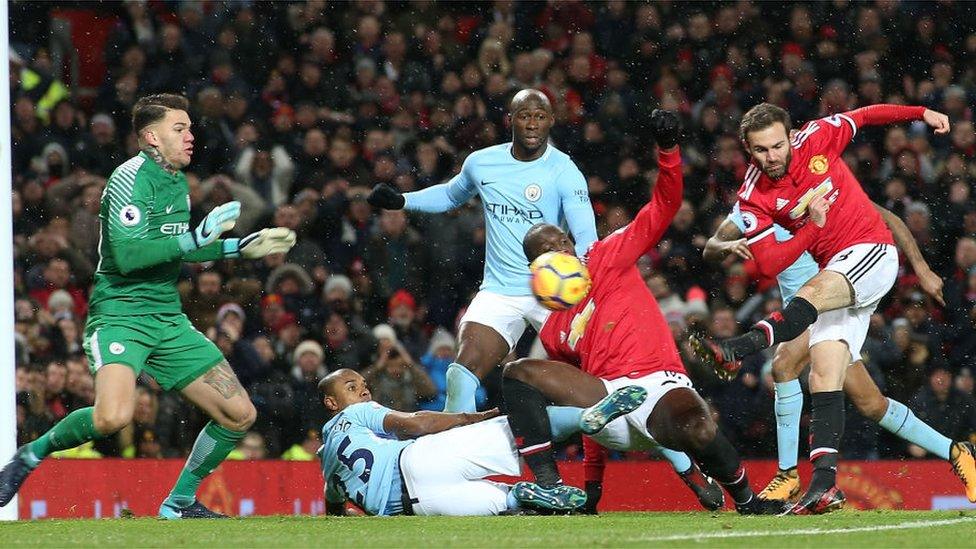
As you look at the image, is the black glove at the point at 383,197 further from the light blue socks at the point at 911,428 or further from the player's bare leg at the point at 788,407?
the light blue socks at the point at 911,428

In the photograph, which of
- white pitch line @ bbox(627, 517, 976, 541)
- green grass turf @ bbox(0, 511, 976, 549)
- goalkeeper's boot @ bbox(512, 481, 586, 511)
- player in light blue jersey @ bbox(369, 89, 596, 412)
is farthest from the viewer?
player in light blue jersey @ bbox(369, 89, 596, 412)

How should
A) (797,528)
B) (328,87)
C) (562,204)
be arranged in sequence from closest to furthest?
(797,528) → (562,204) → (328,87)

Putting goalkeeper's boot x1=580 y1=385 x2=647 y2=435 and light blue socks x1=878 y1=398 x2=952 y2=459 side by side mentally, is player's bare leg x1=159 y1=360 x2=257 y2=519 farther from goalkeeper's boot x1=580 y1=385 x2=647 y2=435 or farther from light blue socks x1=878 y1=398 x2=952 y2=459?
light blue socks x1=878 y1=398 x2=952 y2=459

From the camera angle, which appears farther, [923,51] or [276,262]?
[923,51]

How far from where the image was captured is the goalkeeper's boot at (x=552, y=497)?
7.23m

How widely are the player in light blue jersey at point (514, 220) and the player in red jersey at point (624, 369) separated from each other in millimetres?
945

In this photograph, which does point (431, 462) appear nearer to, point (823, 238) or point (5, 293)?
point (823, 238)

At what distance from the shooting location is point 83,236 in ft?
41.5

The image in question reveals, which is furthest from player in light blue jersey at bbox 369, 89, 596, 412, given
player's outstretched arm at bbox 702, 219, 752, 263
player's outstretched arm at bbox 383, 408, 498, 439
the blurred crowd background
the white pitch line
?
the blurred crowd background

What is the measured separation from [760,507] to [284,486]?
4.05 meters

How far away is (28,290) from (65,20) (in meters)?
3.35

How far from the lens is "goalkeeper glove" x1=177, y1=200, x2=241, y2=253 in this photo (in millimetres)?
7242

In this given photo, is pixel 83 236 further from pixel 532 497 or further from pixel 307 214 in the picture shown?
pixel 532 497

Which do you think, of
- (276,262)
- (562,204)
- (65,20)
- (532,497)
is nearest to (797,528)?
(532,497)
